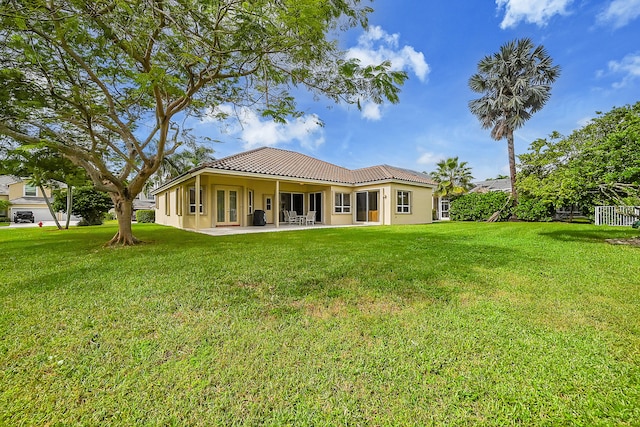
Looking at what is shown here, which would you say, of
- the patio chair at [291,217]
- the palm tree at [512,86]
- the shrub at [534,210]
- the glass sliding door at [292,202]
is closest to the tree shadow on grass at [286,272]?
the patio chair at [291,217]

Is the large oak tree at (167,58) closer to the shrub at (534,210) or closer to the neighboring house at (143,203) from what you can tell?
the shrub at (534,210)

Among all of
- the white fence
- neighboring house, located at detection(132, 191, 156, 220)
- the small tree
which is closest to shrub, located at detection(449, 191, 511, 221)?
the white fence

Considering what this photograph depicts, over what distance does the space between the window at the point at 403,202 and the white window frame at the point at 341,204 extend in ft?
11.5

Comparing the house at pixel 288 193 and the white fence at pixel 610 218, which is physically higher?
the house at pixel 288 193

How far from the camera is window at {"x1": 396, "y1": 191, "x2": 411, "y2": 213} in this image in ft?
63.6

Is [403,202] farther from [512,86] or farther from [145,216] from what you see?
[145,216]

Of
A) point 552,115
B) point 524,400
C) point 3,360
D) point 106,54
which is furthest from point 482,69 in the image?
point 3,360

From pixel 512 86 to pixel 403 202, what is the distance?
13.9 m

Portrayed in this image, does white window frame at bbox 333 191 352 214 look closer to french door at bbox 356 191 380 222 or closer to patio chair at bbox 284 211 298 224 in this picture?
french door at bbox 356 191 380 222

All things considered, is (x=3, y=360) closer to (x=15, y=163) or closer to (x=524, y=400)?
(x=524, y=400)

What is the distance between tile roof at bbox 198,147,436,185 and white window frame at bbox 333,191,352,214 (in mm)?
1016

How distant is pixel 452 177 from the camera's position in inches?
1031

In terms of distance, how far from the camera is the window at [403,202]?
1938 centimetres

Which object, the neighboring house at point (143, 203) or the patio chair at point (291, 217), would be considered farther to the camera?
the neighboring house at point (143, 203)
